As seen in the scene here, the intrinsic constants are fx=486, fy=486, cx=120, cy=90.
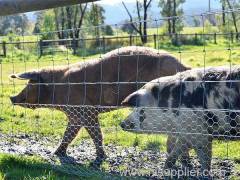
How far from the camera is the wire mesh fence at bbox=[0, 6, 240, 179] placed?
5574 mm

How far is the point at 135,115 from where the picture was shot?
607 centimetres

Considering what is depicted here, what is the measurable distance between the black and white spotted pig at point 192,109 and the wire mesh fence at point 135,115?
11 mm

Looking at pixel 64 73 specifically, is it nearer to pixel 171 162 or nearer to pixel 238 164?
pixel 171 162

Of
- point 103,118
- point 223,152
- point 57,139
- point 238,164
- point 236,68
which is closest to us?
point 236,68

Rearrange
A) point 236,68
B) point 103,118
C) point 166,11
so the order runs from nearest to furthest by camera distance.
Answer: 1. point 236,68
2. point 103,118
3. point 166,11

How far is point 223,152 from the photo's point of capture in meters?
6.74

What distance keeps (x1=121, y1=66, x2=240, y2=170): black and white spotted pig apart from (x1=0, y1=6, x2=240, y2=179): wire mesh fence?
11 mm

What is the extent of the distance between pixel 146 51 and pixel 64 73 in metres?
1.36

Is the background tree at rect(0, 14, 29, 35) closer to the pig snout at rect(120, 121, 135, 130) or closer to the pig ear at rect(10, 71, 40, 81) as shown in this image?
the pig ear at rect(10, 71, 40, 81)

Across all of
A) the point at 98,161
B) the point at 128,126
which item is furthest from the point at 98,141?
the point at 128,126

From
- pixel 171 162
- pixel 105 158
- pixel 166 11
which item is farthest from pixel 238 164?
pixel 166 11

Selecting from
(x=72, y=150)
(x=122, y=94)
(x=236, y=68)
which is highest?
(x=236, y=68)

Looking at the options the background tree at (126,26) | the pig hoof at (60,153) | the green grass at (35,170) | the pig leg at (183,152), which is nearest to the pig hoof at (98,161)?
the green grass at (35,170)

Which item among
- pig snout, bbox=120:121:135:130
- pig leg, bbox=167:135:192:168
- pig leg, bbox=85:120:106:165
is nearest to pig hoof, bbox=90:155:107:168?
pig leg, bbox=85:120:106:165
